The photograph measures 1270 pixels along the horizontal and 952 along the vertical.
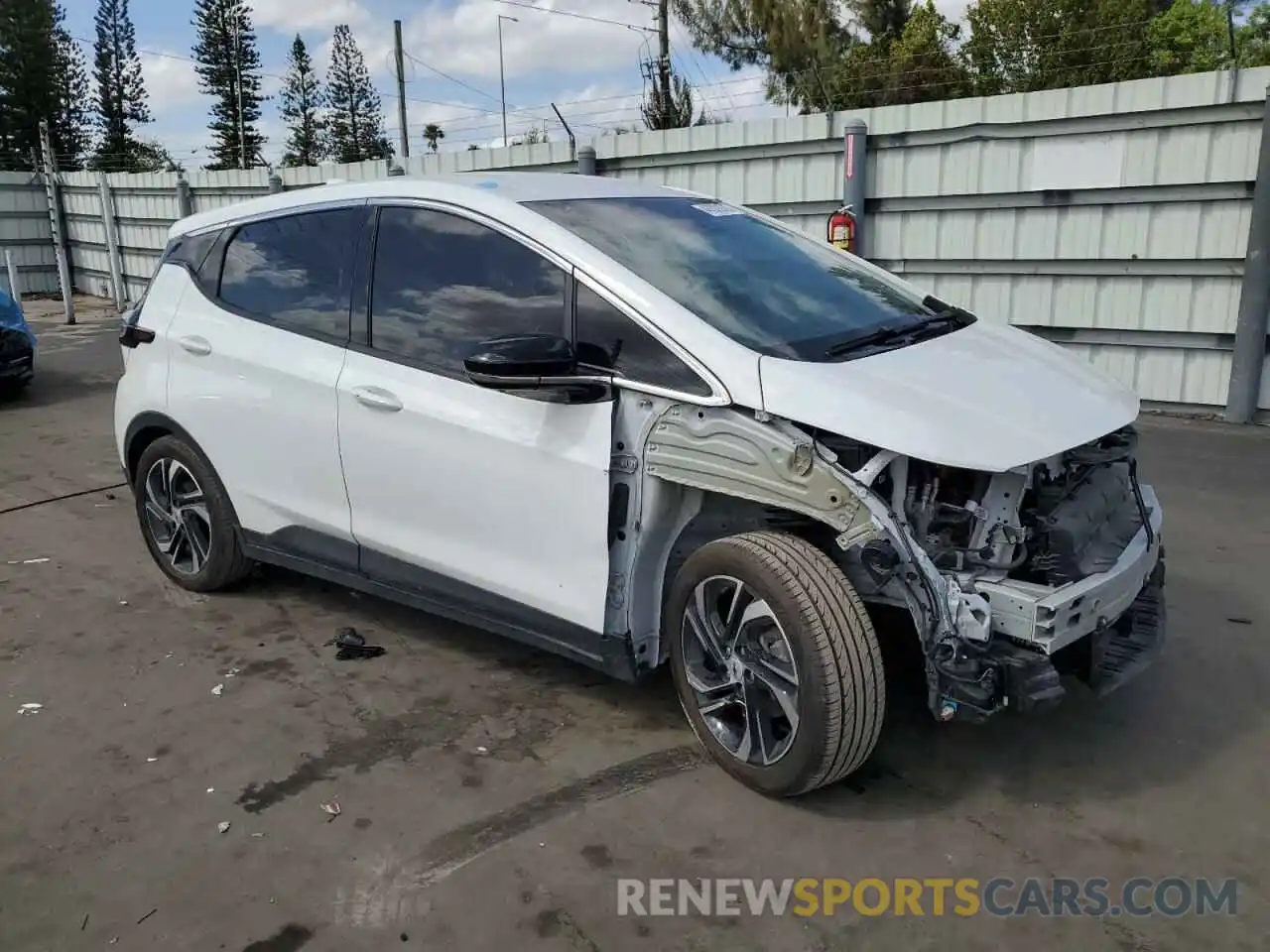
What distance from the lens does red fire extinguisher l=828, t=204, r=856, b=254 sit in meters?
8.98

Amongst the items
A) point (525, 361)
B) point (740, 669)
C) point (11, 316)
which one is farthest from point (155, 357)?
point (11, 316)

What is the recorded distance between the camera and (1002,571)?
9.39 ft

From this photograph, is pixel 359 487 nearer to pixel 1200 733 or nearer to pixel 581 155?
pixel 1200 733

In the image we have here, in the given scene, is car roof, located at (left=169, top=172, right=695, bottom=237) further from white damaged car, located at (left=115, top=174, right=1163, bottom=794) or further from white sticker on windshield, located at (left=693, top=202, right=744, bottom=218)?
white sticker on windshield, located at (left=693, top=202, right=744, bottom=218)

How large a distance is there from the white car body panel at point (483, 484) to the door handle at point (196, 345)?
920 millimetres

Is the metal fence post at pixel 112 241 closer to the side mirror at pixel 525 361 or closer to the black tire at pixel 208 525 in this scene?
the black tire at pixel 208 525

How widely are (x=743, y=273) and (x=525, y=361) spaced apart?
908 millimetres

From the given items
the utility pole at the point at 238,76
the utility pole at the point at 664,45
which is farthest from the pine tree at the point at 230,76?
the utility pole at the point at 664,45

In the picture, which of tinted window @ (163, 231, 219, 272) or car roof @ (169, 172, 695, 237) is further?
tinted window @ (163, 231, 219, 272)

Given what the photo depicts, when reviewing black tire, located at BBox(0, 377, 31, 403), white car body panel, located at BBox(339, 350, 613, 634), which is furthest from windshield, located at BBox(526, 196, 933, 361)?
black tire, located at BBox(0, 377, 31, 403)

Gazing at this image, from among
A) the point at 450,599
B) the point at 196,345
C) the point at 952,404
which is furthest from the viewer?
the point at 196,345

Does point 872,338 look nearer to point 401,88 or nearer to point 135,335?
point 135,335

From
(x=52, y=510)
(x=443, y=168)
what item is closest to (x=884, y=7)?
(x=443, y=168)

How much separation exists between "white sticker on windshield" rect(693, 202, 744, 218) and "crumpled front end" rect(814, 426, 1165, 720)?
148cm
